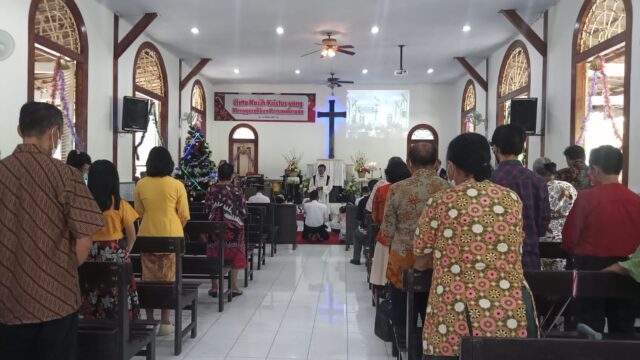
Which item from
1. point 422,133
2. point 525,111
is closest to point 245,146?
point 422,133

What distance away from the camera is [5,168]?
198 centimetres

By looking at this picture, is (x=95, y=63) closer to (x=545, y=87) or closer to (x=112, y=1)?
(x=112, y=1)

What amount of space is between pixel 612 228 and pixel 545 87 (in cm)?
593

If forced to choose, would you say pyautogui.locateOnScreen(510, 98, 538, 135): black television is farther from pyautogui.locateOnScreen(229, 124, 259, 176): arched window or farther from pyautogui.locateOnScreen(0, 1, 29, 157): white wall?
pyautogui.locateOnScreen(229, 124, 259, 176): arched window

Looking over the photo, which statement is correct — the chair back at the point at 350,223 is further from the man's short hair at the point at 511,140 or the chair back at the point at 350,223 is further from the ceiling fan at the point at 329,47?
the man's short hair at the point at 511,140

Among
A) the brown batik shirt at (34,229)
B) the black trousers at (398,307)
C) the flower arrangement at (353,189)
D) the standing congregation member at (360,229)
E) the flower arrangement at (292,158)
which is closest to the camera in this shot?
the brown batik shirt at (34,229)

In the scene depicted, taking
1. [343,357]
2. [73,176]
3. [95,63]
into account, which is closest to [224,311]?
[343,357]

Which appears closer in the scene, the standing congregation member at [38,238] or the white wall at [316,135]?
the standing congregation member at [38,238]

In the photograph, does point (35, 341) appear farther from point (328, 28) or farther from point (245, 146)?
point (245, 146)

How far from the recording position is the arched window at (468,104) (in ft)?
43.7

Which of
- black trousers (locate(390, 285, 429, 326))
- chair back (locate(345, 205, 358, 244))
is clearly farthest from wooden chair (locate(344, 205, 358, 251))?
black trousers (locate(390, 285, 429, 326))

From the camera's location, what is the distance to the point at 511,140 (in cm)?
279

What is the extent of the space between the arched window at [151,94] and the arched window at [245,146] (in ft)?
15.4

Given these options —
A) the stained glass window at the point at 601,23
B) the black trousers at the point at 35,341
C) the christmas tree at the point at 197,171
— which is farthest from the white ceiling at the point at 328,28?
the black trousers at the point at 35,341
